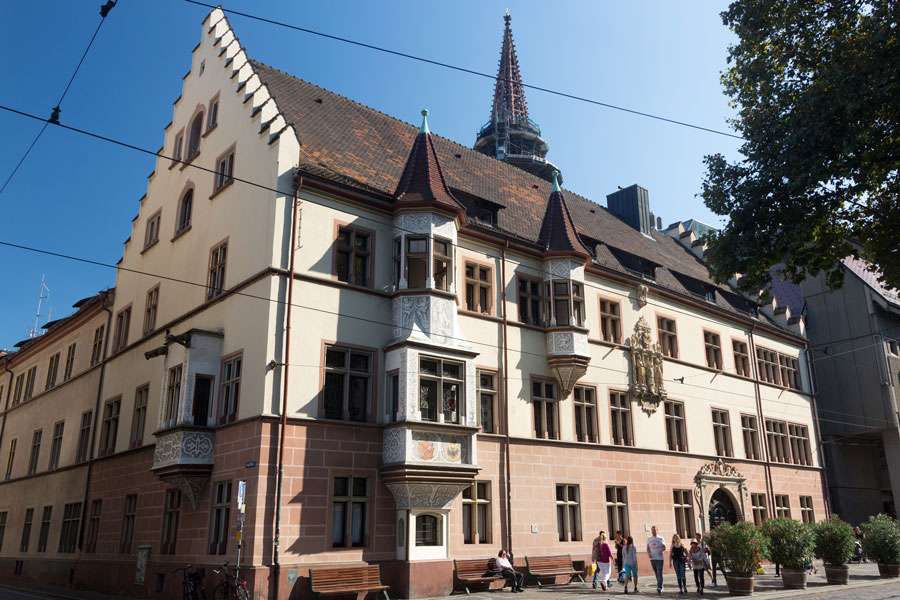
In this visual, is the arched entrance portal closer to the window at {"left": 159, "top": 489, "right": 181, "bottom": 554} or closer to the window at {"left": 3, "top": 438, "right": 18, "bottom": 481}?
the window at {"left": 159, "top": 489, "right": 181, "bottom": 554}

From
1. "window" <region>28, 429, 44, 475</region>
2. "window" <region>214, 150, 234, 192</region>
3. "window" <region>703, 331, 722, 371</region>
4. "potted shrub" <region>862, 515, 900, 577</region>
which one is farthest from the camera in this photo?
"window" <region>703, 331, 722, 371</region>

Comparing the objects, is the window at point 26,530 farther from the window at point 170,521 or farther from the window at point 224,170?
the window at point 224,170

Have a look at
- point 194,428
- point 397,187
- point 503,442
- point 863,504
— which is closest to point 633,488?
point 503,442

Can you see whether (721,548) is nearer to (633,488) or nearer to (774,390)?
(633,488)

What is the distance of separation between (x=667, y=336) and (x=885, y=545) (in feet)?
38.7

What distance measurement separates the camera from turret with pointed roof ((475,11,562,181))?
6128cm

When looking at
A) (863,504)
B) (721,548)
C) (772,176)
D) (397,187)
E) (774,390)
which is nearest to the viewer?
(772,176)

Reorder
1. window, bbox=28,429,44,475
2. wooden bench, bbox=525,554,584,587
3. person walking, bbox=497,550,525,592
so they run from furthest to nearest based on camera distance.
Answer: window, bbox=28,429,44,475 < wooden bench, bbox=525,554,584,587 < person walking, bbox=497,550,525,592

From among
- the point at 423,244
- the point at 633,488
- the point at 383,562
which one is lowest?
the point at 383,562

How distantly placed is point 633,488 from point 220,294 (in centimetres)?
1731

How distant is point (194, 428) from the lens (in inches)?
859

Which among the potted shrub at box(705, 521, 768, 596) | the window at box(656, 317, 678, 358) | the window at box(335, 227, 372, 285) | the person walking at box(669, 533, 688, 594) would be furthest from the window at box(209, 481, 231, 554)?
the window at box(656, 317, 678, 358)

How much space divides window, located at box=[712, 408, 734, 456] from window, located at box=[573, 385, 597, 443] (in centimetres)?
885

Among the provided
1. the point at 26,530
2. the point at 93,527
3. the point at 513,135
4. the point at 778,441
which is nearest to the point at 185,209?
the point at 93,527
